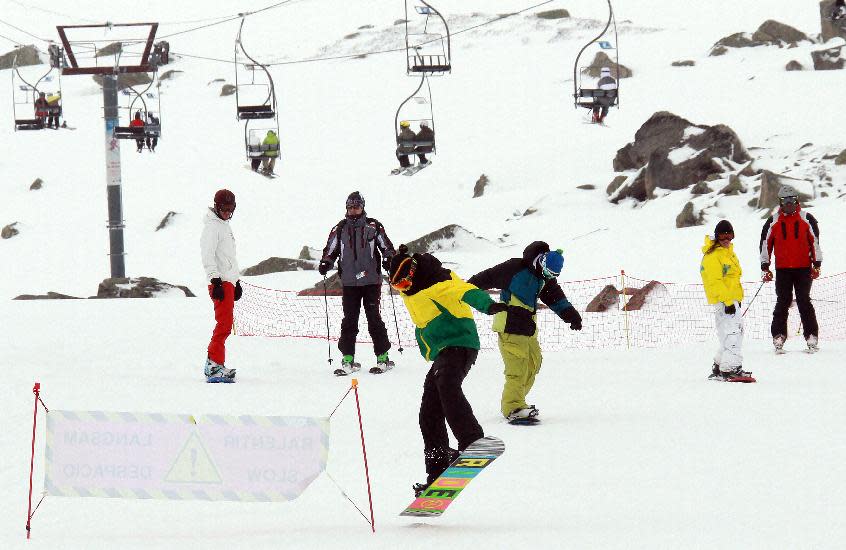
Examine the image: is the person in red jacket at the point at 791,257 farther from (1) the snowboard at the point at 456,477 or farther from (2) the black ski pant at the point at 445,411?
(1) the snowboard at the point at 456,477

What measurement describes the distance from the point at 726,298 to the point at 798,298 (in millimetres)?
2206

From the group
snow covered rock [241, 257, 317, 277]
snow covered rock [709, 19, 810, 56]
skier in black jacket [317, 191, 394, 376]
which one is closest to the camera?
skier in black jacket [317, 191, 394, 376]

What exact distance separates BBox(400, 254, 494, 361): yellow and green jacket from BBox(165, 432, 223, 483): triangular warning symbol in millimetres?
1396

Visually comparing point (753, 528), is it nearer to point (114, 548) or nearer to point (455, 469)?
point (455, 469)

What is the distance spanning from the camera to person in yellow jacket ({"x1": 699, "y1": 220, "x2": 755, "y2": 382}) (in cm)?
988

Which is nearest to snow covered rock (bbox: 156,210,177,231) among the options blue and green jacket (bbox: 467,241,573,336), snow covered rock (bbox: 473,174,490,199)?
snow covered rock (bbox: 473,174,490,199)

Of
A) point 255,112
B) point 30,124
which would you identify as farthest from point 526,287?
point 30,124

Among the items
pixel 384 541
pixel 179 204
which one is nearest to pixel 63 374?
pixel 384 541

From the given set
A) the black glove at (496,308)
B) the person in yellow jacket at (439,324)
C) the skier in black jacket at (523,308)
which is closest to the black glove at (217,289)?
the skier in black jacket at (523,308)

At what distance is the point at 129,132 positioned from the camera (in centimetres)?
2319

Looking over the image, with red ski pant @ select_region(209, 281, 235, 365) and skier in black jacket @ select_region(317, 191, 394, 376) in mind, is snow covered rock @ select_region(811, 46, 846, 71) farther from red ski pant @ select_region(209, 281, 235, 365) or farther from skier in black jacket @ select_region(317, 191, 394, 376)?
red ski pant @ select_region(209, 281, 235, 365)

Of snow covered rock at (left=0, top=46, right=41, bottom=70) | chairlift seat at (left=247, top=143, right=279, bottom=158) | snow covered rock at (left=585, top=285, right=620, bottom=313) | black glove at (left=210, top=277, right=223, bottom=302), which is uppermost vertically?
snow covered rock at (left=0, top=46, right=41, bottom=70)

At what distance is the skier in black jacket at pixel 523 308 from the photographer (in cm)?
784

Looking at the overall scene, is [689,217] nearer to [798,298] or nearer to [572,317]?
[798,298]
